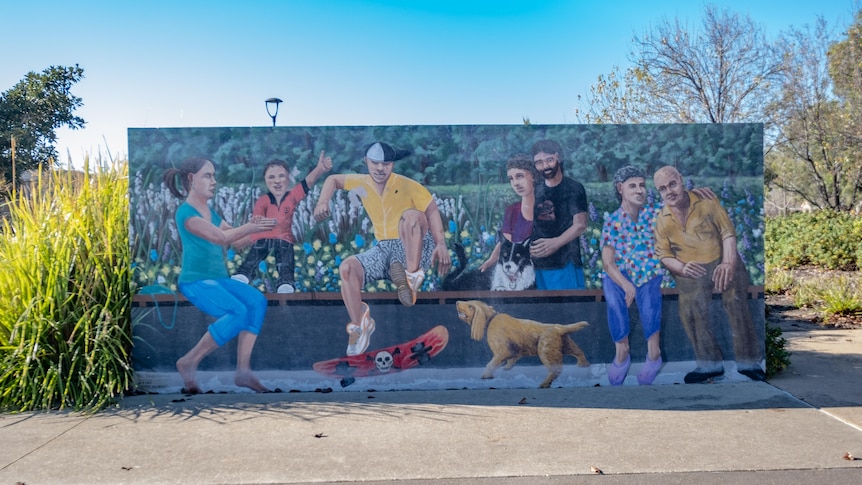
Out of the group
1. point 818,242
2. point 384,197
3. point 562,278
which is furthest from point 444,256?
Answer: point 818,242

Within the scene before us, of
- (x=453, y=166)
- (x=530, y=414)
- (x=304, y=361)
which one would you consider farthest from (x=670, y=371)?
(x=304, y=361)

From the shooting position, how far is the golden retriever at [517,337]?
7.88 metres

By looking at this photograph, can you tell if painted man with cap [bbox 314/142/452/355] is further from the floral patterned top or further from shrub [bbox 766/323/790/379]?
shrub [bbox 766/323/790/379]

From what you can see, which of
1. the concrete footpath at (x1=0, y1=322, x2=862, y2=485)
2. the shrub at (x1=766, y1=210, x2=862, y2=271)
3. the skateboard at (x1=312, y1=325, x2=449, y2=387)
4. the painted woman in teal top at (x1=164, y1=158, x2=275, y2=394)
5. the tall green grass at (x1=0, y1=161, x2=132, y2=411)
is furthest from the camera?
the shrub at (x1=766, y1=210, x2=862, y2=271)

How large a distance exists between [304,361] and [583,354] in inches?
114

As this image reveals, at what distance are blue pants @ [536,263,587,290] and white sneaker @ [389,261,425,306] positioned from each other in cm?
123

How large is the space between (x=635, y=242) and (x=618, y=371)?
1.36m

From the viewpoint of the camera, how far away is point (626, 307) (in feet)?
26.0

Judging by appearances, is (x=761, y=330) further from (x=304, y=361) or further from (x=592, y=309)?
(x=304, y=361)

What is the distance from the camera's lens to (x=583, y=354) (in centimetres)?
794

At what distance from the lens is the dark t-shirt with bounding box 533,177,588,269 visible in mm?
7859

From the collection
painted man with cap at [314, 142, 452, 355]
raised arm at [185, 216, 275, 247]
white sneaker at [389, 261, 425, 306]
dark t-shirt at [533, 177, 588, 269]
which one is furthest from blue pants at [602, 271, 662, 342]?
raised arm at [185, 216, 275, 247]

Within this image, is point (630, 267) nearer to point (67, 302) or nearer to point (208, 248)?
point (208, 248)

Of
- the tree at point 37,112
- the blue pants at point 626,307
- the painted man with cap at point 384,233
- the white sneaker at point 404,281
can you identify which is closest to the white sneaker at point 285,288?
the painted man with cap at point 384,233
